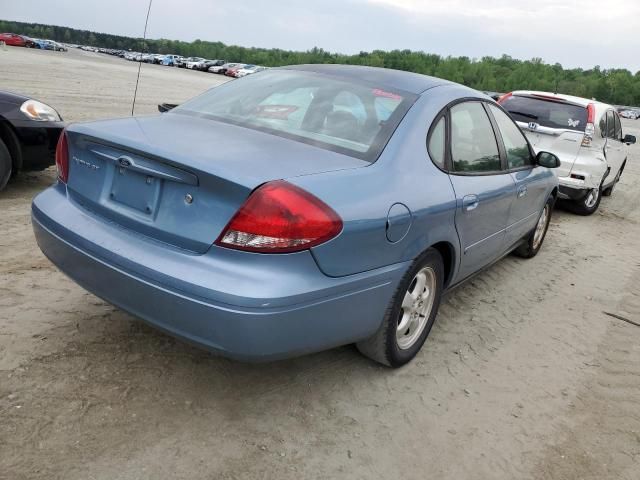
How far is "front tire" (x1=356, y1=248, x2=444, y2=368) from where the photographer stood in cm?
292

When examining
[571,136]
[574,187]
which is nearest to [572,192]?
[574,187]

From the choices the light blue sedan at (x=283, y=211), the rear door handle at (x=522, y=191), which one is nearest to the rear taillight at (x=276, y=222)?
the light blue sedan at (x=283, y=211)

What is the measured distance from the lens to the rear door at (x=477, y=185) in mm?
3355

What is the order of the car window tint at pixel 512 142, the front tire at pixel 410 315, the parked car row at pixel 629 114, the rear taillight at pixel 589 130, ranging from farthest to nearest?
1. the parked car row at pixel 629 114
2. the rear taillight at pixel 589 130
3. the car window tint at pixel 512 142
4. the front tire at pixel 410 315

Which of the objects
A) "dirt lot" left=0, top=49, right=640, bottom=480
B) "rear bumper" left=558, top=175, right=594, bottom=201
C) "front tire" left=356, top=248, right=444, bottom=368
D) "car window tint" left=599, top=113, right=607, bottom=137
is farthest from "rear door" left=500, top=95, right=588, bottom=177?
"front tire" left=356, top=248, right=444, bottom=368

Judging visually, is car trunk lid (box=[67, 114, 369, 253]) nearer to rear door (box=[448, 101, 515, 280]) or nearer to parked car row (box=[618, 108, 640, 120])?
rear door (box=[448, 101, 515, 280])

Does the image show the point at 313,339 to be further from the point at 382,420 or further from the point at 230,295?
the point at 382,420

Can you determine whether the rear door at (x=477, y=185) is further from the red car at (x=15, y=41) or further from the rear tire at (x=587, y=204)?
the red car at (x=15, y=41)

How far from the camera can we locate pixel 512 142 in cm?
432

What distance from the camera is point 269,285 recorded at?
7.33ft

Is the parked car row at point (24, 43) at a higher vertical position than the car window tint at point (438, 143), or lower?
higher

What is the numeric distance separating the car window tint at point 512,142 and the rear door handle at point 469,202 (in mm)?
851

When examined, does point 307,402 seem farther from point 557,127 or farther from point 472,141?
point 557,127

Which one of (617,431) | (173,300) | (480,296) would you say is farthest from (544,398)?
(173,300)
